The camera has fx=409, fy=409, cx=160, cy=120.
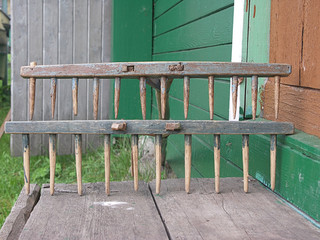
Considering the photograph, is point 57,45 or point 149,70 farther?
point 57,45

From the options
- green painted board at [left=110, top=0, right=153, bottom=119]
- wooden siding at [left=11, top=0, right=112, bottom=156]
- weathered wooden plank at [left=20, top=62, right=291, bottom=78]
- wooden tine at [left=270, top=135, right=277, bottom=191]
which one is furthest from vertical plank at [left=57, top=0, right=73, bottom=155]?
wooden tine at [left=270, top=135, right=277, bottom=191]

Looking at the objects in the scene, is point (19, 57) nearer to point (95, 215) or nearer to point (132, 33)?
A: point (132, 33)

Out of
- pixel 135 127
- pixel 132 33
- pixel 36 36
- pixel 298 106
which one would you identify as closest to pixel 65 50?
pixel 36 36

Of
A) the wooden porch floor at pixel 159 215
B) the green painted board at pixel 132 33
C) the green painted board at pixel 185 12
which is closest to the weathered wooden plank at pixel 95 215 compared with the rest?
the wooden porch floor at pixel 159 215

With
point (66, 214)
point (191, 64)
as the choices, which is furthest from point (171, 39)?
point (66, 214)

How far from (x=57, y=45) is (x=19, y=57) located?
Result: 46 centimetres

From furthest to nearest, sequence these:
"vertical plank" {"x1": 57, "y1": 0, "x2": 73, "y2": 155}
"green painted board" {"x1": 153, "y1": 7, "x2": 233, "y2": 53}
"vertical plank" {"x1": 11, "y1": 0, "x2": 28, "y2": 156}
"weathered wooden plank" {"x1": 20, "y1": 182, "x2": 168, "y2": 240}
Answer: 1. "vertical plank" {"x1": 57, "y1": 0, "x2": 73, "y2": 155}
2. "vertical plank" {"x1": 11, "y1": 0, "x2": 28, "y2": 156}
3. "green painted board" {"x1": 153, "y1": 7, "x2": 233, "y2": 53}
4. "weathered wooden plank" {"x1": 20, "y1": 182, "x2": 168, "y2": 240}

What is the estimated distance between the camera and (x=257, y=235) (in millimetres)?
1149

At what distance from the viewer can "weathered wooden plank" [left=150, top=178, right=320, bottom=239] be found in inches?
46.0

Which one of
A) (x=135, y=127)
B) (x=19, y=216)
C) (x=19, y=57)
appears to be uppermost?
(x=19, y=57)

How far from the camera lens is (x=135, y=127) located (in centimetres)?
144

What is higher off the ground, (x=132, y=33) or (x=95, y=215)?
(x=132, y=33)

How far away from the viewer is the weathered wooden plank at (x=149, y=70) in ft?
4.65

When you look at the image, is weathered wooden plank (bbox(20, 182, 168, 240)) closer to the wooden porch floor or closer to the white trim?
the wooden porch floor
